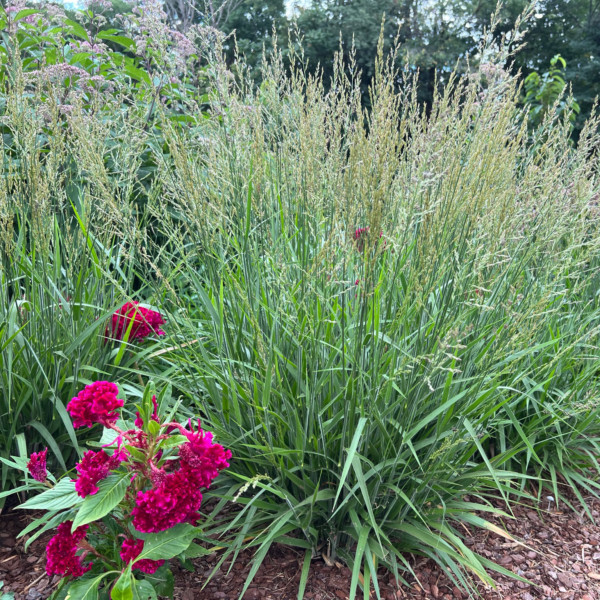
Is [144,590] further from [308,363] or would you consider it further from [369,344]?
[369,344]

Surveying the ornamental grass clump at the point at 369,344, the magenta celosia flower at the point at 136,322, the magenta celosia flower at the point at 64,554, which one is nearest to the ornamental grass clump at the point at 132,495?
the magenta celosia flower at the point at 64,554

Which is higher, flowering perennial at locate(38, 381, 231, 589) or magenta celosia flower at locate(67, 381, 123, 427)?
magenta celosia flower at locate(67, 381, 123, 427)

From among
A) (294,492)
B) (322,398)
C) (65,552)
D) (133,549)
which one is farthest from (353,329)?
(65,552)

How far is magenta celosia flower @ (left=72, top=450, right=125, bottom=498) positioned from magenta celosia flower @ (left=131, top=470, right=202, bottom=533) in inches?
4.0

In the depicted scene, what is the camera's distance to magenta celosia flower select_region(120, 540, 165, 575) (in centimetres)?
126

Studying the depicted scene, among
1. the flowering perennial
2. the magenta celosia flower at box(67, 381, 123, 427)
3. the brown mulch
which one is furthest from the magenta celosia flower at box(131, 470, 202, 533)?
the brown mulch

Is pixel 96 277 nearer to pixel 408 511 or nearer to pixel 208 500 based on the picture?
pixel 208 500

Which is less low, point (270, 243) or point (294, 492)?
point (270, 243)

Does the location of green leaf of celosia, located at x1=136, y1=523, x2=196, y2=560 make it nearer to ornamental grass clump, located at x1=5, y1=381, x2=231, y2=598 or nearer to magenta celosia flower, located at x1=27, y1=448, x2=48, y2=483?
ornamental grass clump, located at x1=5, y1=381, x2=231, y2=598

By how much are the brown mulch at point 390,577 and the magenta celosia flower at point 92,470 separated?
499 millimetres

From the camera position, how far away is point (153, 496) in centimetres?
124

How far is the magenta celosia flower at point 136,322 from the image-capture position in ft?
6.31

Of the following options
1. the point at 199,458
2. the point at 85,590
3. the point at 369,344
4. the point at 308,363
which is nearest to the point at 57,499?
the point at 85,590

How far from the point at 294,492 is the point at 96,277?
1.13 metres
